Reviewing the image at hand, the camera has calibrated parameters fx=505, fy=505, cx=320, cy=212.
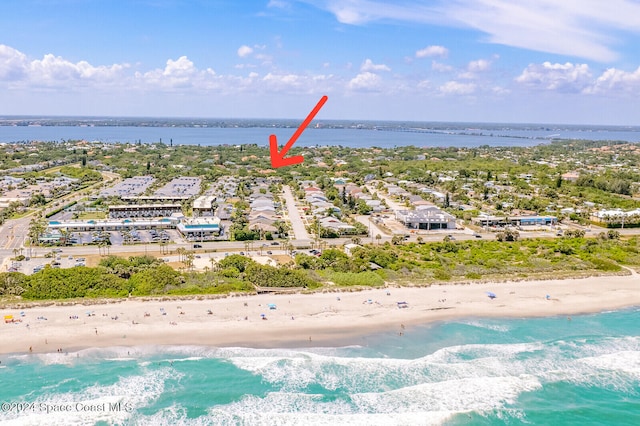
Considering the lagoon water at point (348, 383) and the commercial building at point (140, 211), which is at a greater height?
the commercial building at point (140, 211)

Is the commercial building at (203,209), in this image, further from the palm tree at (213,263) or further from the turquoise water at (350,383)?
the turquoise water at (350,383)

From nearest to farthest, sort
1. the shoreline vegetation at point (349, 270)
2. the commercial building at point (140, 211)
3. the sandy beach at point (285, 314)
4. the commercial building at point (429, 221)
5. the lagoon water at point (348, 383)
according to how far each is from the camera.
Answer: the lagoon water at point (348, 383), the sandy beach at point (285, 314), the shoreline vegetation at point (349, 270), the commercial building at point (429, 221), the commercial building at point (140, 211)

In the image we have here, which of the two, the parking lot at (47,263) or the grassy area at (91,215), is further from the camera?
the grassy area at (91,215)

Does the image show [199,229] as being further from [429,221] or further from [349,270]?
[429,221]

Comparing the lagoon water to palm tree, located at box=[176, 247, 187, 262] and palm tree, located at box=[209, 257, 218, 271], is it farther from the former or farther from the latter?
palm tree, located at box=[176, 247, 187, 262]

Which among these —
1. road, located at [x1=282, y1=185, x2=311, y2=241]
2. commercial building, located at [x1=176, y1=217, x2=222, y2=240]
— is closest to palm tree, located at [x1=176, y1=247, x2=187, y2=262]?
commercial building, located at [x1=176, y1=217, x2=222, y2=240]

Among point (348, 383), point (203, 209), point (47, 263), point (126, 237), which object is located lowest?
point (348, 383)

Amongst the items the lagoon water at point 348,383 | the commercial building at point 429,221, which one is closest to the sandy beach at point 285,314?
the lagoon water at point 348,383

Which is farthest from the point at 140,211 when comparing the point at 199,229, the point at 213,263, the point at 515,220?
the point at 515,220
